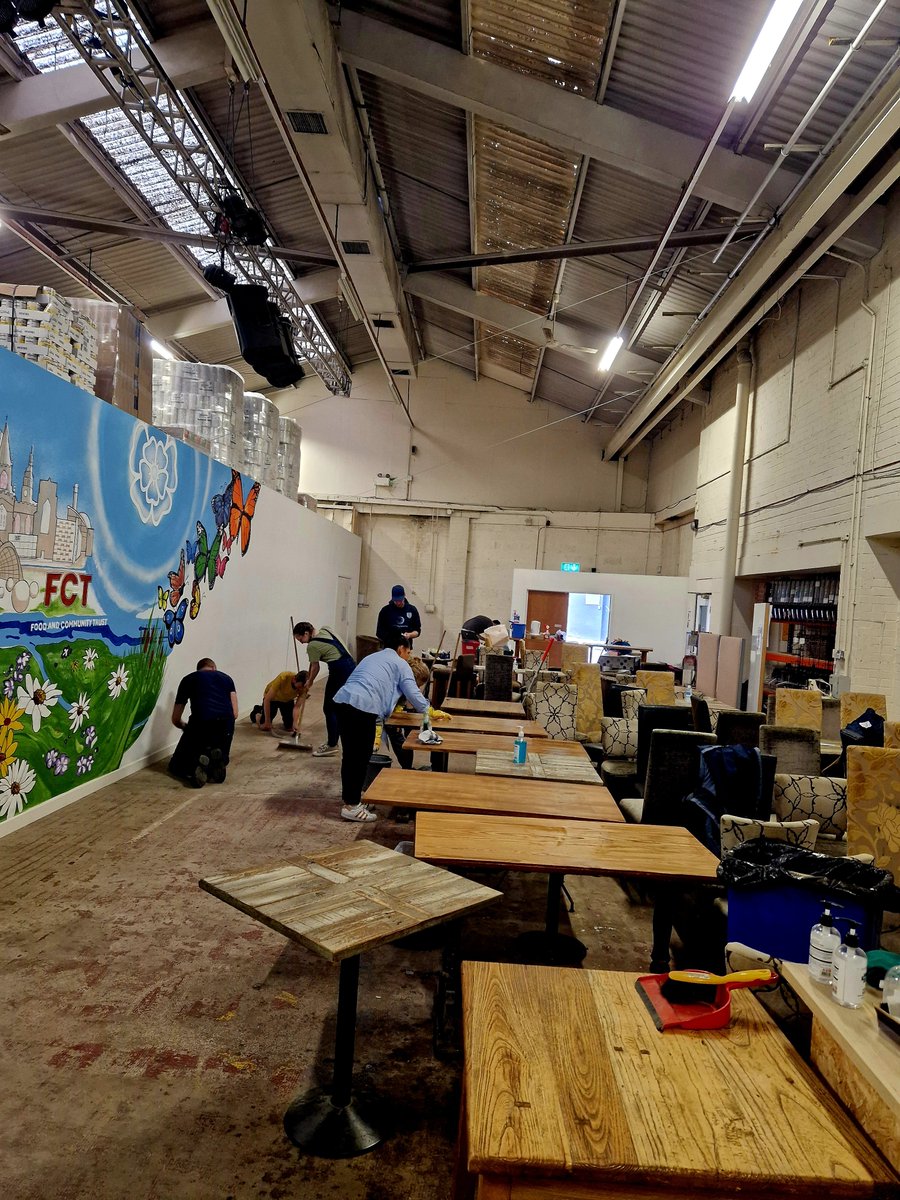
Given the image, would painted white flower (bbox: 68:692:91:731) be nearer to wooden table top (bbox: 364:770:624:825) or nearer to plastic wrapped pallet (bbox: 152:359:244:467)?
wooden table top (bbox: 364:770:624:825)

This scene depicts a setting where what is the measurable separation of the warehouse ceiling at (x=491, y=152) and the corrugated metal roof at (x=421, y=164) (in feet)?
0.11

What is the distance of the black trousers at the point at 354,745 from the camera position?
16.6 ft

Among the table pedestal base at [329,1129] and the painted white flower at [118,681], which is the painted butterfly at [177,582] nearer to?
the painted white flower at [118,681]

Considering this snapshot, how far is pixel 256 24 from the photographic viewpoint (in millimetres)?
4961

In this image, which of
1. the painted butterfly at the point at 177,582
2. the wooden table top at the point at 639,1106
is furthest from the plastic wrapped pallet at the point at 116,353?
the wooden table top at the point at 639,1106

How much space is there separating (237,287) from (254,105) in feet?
5.64

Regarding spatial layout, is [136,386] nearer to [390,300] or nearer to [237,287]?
[237,287]

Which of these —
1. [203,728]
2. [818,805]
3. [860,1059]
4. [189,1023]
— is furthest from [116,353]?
[860,1059]

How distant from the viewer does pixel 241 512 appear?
8.51 metres

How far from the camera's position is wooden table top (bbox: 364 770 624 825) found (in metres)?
3.54

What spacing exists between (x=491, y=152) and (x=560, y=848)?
7.01 meters

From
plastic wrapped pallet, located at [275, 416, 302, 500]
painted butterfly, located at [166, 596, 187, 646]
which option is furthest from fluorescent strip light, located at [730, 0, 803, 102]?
plastic wrapped pallet, located at [275, 416, 302, 500]

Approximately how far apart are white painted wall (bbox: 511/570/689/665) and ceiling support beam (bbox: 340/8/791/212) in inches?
298

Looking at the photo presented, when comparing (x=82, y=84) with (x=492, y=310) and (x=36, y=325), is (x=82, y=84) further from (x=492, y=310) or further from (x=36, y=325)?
(x=492, y=310)
